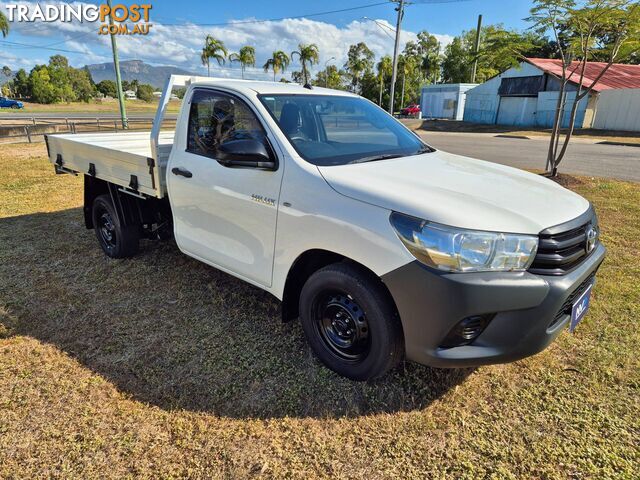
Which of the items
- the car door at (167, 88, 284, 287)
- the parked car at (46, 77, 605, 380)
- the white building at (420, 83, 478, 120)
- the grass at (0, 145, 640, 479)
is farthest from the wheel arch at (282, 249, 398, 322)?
the white building at (420, 83, 478, 120)

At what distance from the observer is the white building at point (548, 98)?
87.2 feet

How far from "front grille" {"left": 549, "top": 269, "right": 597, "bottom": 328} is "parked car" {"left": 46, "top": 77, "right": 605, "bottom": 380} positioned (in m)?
0.02

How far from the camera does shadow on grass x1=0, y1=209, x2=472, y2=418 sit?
2.65m

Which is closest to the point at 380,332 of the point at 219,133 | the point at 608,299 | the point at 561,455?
the point at 561,455

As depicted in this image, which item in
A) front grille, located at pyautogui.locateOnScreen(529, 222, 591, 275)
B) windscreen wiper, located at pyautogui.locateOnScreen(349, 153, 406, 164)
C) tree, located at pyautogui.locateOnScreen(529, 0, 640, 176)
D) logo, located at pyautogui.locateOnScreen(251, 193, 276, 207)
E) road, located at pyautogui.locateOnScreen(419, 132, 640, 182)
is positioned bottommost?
road, located at pyautogui.locateOnScreen(419, 132, 640, 182)

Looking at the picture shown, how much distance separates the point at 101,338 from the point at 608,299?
4267 mm

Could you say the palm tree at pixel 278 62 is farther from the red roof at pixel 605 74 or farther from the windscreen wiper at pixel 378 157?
the windscreen wiper at pixel 378 157

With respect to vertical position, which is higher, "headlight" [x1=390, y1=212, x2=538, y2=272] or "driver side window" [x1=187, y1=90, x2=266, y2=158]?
"driver side window" [x1=187, y1=90, x2=266, y2=158]

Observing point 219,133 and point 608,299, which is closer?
point 219,133

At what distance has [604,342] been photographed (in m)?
3.20

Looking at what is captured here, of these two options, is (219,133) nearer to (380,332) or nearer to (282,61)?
(380,332)

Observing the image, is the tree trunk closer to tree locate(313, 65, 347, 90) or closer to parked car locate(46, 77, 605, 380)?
parked car locate(46, 77, 605, 380)

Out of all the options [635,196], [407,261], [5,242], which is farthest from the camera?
[635,196]

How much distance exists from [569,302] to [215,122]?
2715 mm
